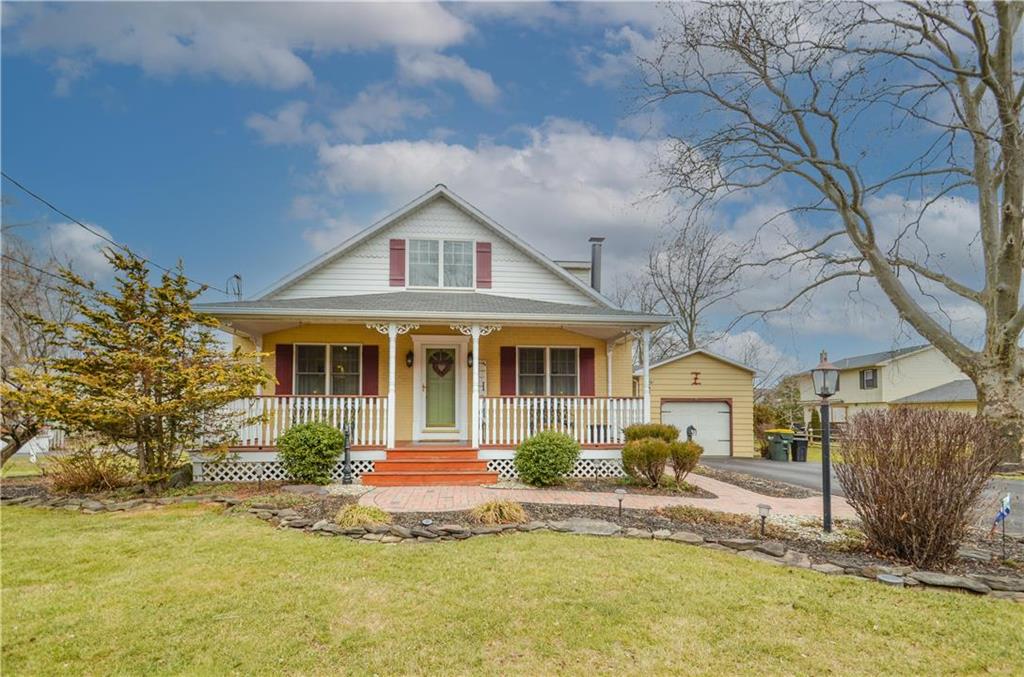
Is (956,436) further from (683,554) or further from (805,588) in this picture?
(683,554)

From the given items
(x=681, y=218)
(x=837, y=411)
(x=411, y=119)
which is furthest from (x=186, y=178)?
(x=837, y=411)

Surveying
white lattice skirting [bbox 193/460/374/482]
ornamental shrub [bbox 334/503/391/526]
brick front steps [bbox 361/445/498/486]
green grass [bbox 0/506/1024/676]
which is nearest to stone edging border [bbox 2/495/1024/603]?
ornamental shrub [bbox 334/503/391/526]

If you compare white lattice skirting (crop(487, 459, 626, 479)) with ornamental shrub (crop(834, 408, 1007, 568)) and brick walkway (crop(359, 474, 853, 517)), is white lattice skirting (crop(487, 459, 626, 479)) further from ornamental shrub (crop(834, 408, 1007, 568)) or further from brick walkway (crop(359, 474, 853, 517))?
ornamental shrub (crop(834, 408, 1007, 568))

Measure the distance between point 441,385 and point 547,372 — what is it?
2.39 metres

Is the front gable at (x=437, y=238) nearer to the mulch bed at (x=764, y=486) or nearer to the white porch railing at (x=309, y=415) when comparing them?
the white porch railing at (x=309, y=415)

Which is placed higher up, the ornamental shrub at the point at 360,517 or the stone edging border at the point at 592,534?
the ornamental shrub at the point at 360,517

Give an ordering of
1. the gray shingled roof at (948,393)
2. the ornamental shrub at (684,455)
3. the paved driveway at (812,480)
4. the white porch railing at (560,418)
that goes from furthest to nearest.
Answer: the gray shingled roof at (948,393)
the white porch railing at (560,418)
the ornamental shrub at (684,455)
the paved driveway at (812,480)

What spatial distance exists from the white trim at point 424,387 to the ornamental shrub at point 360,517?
205 inches

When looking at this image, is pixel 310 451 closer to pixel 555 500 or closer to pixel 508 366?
pixel 555 500

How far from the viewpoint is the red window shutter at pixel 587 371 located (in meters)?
12.3

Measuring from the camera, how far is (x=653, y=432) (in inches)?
388

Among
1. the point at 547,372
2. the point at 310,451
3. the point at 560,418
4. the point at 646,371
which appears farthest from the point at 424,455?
the point at 646,371

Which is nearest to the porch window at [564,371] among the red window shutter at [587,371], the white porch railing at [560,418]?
the red window shutter at [587,371]

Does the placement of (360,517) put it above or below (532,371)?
below
